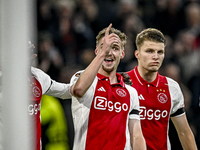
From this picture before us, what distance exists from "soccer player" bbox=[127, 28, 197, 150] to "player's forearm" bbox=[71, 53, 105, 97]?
104 cm

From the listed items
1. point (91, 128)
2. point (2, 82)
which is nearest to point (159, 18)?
point (91, 128)

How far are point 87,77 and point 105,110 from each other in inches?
17.1

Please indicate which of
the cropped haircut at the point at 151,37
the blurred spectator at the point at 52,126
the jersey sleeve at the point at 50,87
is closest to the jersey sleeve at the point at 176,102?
the cropped haircut at the point at 151,37

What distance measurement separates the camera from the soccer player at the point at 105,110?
251 centimetres

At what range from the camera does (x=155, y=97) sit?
337 cm

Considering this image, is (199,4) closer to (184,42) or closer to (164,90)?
(184,42)

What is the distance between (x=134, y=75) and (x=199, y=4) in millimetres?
2842

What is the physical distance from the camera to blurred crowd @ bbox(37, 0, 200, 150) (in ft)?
14.6

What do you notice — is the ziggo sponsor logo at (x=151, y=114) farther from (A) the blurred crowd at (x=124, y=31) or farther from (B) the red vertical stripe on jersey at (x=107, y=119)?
(A) the blurred crowd at (x=124, y=31)

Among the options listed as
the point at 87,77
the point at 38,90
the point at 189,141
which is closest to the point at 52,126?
the point at 38,90

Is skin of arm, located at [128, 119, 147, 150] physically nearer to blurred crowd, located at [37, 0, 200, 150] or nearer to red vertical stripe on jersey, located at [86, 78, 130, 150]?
red vertical stripe on jersey, located at [86, 78, 130, 150]

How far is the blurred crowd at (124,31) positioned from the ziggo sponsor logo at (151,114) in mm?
1118

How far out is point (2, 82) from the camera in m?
0.86

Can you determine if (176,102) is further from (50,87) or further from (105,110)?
(50,87)
